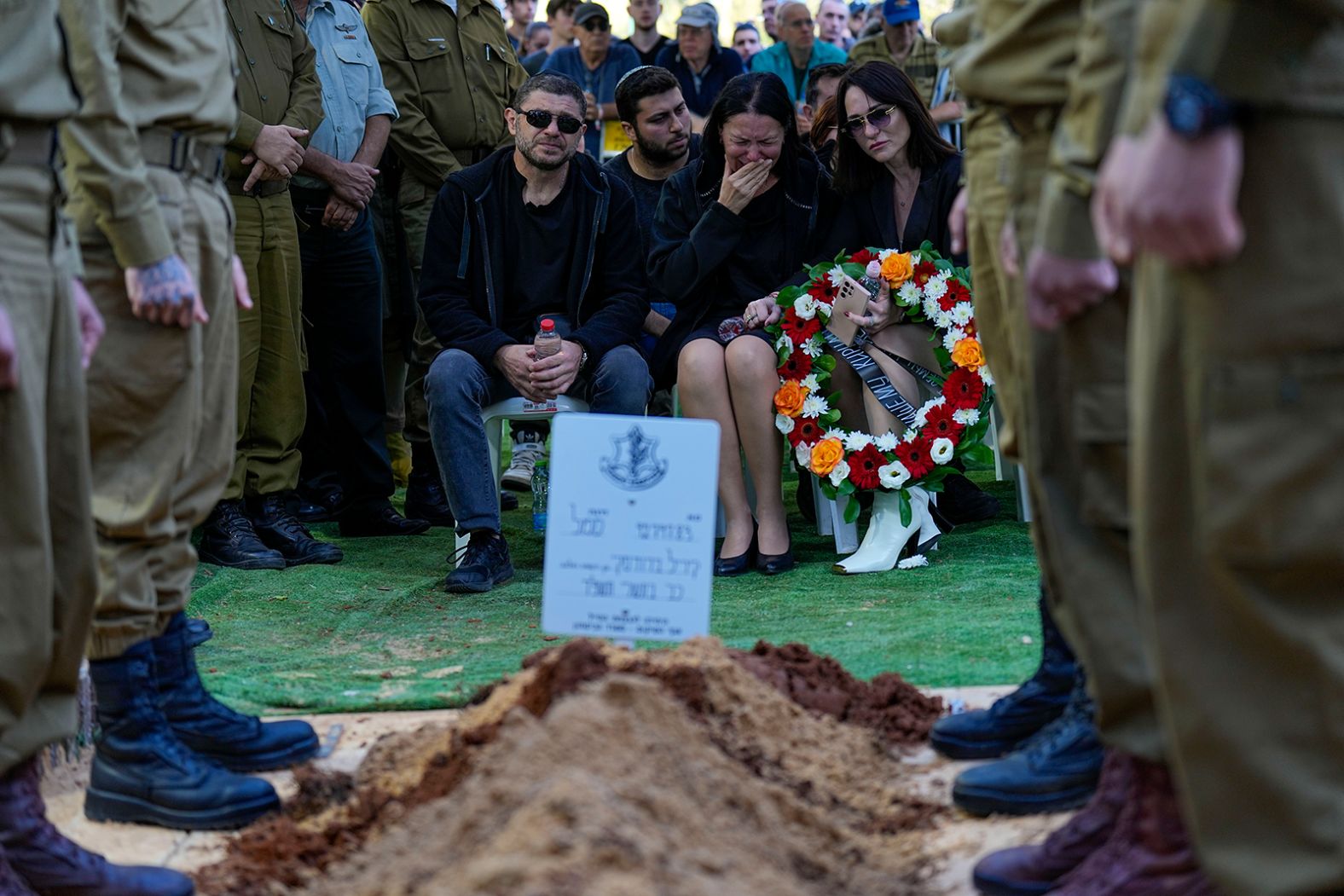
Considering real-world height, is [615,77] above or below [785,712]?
above

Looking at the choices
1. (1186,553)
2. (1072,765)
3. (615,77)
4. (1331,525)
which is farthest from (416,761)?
(615,77)

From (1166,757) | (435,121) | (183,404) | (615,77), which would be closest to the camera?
(1166,757)

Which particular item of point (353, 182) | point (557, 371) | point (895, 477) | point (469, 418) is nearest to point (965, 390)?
point (895, 477)

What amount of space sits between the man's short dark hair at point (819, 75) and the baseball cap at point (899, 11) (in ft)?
4.60

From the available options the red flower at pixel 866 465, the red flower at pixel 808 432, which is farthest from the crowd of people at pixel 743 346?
the red flower at pixel 866 465

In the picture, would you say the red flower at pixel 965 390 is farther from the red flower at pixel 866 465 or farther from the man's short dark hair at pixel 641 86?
the man's short dark hair at pixel 641 86

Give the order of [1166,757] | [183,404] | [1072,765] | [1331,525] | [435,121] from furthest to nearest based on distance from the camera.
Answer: [435,121] < [183,404] < [1072,765] < [1166,757] < [1331,525]

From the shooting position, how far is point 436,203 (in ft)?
17.0

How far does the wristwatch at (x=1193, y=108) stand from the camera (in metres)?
1.53

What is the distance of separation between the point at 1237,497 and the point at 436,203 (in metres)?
3.95

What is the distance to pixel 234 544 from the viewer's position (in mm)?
5035

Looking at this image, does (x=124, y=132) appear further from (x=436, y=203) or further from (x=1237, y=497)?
(x=436, y=203)

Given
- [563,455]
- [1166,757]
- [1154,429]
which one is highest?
[1154,429]

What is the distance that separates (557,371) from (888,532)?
47.7 inches
